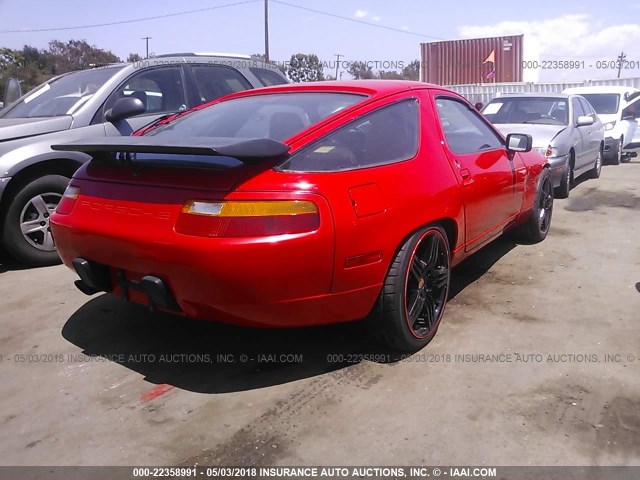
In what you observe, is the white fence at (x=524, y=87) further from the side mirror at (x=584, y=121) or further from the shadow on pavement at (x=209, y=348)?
the shadow on pavement at (x=209, y=348)

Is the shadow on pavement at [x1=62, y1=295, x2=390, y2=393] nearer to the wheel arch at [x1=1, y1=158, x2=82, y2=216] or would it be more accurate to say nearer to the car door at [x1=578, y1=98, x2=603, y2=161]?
the wheel arch at [x1=1, y1=158, x2=82, y2=216]

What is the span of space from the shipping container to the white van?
14.3 meters

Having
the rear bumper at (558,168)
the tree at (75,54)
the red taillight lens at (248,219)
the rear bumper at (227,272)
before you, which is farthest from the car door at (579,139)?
the tree at (75,54)

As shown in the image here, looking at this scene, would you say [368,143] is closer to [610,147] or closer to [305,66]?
[610,147]

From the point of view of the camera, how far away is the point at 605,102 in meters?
12.5

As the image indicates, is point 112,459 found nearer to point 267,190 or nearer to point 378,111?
point 267,190

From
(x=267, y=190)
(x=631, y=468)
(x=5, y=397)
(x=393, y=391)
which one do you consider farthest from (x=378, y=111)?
(x=5, y=397)

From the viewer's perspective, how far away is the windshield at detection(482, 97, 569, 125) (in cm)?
815

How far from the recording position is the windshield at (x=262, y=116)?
3092 mm

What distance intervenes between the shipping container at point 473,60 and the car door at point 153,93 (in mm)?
23128

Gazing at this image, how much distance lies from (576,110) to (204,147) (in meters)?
7.49

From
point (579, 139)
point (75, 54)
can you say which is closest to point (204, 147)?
point (579, 139)

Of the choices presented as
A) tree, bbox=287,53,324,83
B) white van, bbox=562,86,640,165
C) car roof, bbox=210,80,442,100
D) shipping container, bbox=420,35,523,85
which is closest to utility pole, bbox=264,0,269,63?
tree, bbox=287,53,324,83

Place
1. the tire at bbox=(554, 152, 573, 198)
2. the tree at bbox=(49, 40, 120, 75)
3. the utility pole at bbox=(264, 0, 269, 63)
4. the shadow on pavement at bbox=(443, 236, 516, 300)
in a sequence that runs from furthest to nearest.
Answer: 1. the tree at bbox=(49, 40, 120, 75)
2. the utility pole at bbox=(264, 0, 269, 63)
3. the tire at bbox=(554, 152, 573, 198)
4. the shadow on pavement at bbox=(443, 236, 516, 300)
